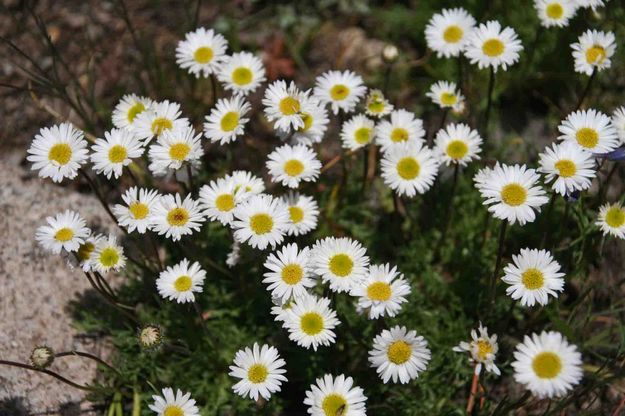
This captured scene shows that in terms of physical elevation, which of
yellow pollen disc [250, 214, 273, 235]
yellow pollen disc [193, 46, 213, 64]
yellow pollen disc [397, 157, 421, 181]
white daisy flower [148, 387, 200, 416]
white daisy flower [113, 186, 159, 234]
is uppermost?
yellow pollen disc [193, 46, 213, 64]

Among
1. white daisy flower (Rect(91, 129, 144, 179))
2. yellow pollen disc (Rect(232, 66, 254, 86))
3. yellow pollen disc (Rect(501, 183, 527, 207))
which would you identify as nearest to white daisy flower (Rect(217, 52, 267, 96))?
yellow pollen disc (Rect(232, 66, 254, 86))

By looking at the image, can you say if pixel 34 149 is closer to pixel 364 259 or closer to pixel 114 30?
pixel 364 259

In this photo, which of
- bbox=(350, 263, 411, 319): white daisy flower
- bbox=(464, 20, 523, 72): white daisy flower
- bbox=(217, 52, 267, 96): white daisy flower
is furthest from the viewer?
bbox=(217, 52, 267, 96): white daisy flower

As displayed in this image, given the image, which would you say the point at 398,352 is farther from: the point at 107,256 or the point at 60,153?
the point at 60,153

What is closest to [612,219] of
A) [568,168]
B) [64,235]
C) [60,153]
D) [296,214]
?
[568,168]

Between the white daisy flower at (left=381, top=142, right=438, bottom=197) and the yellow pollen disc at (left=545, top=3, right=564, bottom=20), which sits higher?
the yellow pollen disc at (left=545, top=3, right=564, bottom=20)

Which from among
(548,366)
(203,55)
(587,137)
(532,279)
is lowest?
(548,366)

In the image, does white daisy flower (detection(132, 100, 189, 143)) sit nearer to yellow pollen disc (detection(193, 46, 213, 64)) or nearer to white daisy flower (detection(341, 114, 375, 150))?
yellow pollen disc (detection(193, 46, 213, 64))
